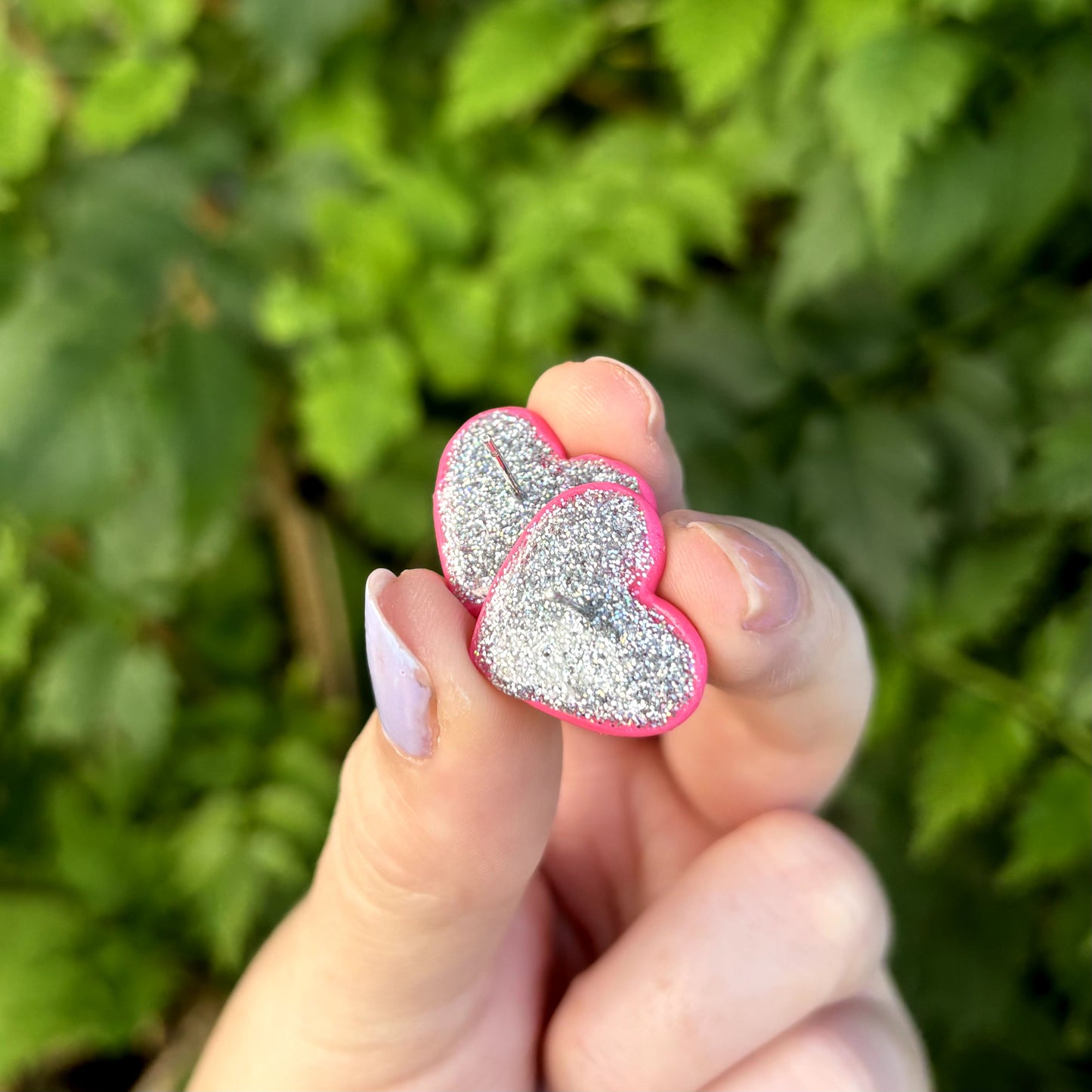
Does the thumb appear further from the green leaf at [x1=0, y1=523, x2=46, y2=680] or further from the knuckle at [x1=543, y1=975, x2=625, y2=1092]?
the green leaf at [x1=0, y1=523, x2=46, y2=680]

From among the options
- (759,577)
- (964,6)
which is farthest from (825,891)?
(964,6)

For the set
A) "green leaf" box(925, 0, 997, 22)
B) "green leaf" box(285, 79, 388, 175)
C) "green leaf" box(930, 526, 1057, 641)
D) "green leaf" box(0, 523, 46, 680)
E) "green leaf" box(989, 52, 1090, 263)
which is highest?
"green leaf" box(925, 0, 997, 22)

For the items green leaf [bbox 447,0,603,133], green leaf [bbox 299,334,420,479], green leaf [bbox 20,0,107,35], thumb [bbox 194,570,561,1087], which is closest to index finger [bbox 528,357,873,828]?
thumb [bbox 194,570,561,1087]

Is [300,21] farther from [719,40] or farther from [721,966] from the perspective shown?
[721,966]

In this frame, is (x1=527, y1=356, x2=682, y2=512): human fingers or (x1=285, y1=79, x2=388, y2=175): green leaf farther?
(x1=285, y1=79, x2=388, y2=175): green leaf

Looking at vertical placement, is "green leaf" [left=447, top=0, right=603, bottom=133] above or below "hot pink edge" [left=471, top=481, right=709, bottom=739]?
above

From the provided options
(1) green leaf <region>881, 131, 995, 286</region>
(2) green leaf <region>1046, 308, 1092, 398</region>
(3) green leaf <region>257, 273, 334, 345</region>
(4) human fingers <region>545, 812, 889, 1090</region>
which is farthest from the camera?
(3) green leaf <region>257, 273, 334, 345</region>

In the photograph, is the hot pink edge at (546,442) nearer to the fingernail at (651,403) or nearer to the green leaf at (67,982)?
the fingernail at (651,403)
